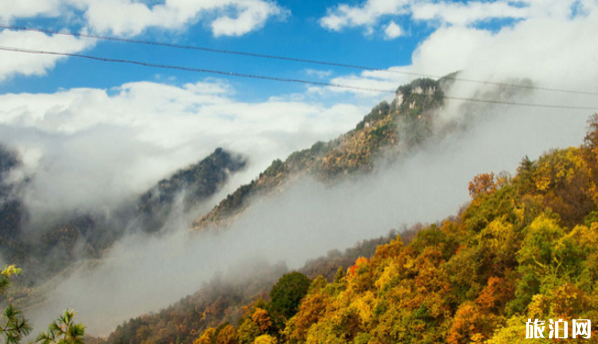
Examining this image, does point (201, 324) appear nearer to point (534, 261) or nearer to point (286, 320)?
point (286, 320)

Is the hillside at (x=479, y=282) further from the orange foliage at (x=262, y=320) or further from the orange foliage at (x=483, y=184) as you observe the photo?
the orange foliage at (x=483, y=184)

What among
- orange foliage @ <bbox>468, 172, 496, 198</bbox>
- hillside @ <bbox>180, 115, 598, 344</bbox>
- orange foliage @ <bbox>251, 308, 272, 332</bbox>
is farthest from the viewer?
orange foliage @ <bbox>468, 172, 496, 198</bbox>

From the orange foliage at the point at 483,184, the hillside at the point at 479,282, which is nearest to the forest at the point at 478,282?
the hillside at the point at 479,282

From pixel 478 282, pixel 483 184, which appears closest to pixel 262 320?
pixel 478 282

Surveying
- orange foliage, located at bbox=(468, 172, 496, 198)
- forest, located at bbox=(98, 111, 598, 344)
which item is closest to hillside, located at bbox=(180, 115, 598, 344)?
forest, located at bbox=(98, 111, 598, 344)

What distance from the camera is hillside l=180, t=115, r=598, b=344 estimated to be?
37031 mm

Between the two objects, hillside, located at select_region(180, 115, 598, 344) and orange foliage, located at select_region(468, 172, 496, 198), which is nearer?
hillside, located at select_region(180, 115, 598, 344)

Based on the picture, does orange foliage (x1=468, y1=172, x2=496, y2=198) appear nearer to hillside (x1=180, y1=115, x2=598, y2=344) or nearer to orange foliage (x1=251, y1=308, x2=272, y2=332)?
hillside (x1=180, y1=115, x2=598, y2=344)

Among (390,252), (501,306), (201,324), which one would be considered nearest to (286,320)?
(390,252)

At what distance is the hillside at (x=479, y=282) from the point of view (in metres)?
37.0

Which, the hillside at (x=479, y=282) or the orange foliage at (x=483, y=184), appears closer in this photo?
the hillside at (x=479, y=282)

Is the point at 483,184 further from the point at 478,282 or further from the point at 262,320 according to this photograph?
the point at 262,320

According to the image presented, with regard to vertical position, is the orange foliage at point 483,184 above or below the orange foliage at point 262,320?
above

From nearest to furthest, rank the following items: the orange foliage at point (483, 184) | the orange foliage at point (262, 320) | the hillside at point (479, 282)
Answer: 1. the hillside at point (479, 282)
2. the orange foliage at point (262, 320)
3. the orange foliage at point (483, 184)
